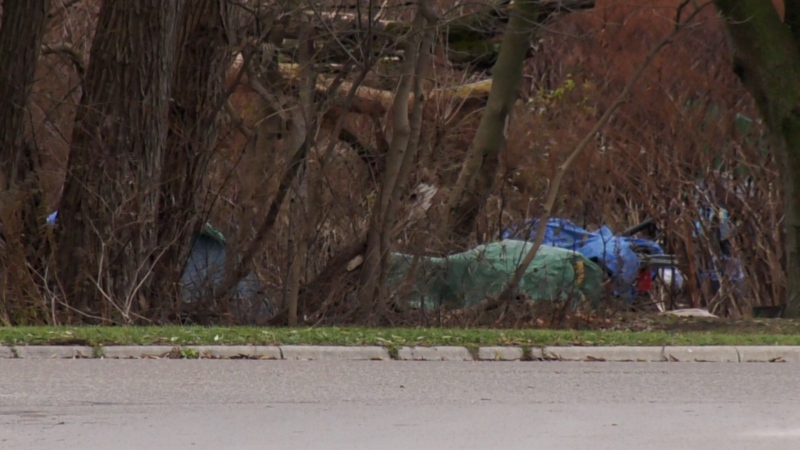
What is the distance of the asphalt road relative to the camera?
22.9 feet

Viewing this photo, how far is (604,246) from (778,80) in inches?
118

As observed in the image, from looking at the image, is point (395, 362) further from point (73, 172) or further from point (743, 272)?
point (743, 272)

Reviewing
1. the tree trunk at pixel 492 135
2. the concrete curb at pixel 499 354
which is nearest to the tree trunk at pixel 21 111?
the tree trunk at pixel 492 135

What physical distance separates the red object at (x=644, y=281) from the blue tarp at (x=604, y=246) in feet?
1.28

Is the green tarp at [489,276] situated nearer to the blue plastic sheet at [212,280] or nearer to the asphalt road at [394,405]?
the blue plastic sheet at [212,280]

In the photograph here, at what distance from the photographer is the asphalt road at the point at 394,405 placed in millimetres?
6969

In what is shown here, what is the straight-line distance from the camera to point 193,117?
15.0m

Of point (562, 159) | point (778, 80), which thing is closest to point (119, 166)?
point (778, 80)

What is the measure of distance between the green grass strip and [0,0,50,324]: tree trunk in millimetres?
2160

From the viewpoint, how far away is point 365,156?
15516mm

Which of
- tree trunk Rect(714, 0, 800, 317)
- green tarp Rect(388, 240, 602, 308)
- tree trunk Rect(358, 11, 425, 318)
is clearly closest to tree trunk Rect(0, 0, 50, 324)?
tree trunk Rect(358, 11, 425, 318)

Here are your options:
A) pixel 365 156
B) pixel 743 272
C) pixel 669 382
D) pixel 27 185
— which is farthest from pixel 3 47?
pixel 743 272

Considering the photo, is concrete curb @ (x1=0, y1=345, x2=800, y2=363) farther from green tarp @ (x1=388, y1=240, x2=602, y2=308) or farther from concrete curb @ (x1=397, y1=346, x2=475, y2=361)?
green tarp @ (x1=388, y1=240, x2=602, y2=308)

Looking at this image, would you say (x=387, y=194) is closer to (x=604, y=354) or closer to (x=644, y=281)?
(x=604, y=354)
